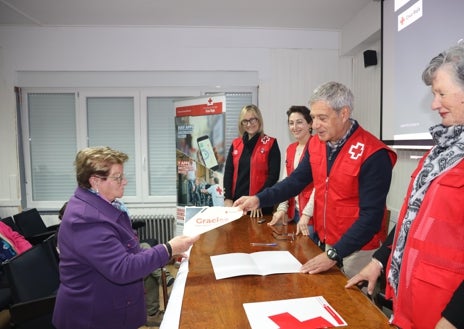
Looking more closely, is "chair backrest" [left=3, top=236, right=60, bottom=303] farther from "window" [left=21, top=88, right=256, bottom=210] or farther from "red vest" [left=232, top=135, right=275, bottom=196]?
"window" [left=21, top=88, right=256, bottom=210]

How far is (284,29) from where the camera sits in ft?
13.6

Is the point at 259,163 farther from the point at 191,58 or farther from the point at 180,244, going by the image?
the point at 191,58

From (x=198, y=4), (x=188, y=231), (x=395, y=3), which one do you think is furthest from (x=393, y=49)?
(x=188, y=231)

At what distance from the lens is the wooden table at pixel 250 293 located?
93 cm

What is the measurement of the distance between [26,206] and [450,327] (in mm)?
4916

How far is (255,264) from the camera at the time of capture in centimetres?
132

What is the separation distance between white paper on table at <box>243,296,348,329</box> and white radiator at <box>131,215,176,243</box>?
3419mm

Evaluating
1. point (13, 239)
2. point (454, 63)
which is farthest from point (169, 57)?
point (454, 63)

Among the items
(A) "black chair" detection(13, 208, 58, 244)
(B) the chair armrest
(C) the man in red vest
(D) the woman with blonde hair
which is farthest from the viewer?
(A) "black chair" detection(13, 208, 58, 244)

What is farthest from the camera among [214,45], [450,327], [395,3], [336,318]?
[214,45]

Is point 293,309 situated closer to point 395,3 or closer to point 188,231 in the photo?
point 188,231

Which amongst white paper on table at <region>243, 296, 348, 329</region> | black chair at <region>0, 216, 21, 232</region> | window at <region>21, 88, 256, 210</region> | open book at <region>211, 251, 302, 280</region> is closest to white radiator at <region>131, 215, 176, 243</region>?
window at <region>21, 88, 256, 210</region>

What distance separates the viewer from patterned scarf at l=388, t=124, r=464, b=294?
3.02ft

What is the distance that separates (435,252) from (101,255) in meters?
1.17
